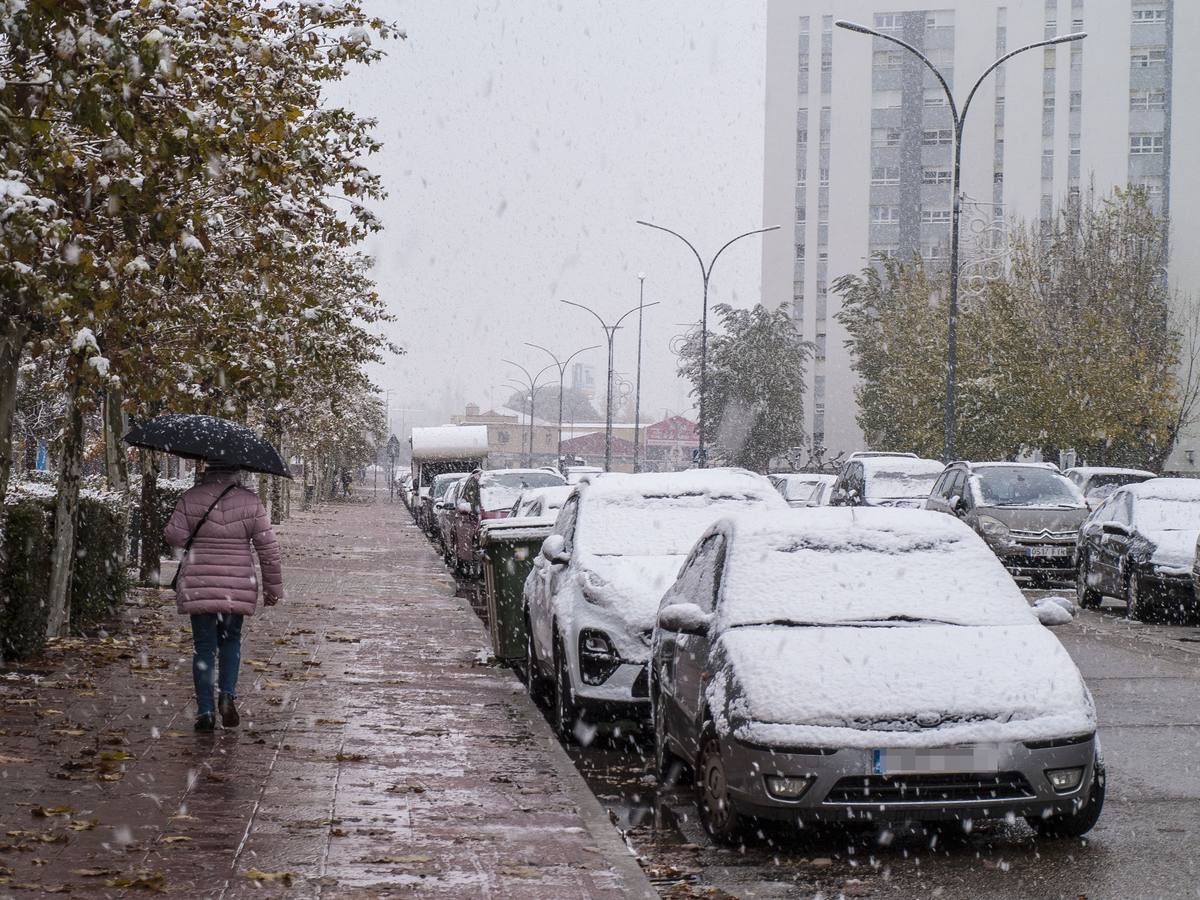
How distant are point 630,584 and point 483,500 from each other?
17207mm

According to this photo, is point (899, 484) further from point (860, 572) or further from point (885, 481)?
point (860, 572)

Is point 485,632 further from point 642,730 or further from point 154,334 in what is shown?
point 642,730

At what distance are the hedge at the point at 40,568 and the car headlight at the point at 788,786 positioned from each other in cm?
658

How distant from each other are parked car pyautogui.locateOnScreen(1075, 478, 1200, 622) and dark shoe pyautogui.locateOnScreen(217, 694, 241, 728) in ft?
38.1

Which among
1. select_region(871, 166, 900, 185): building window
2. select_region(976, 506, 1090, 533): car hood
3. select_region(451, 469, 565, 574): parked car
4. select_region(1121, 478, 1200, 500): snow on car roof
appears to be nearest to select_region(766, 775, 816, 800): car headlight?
select_region(1121, 478, 1200, 500): snow on car roof

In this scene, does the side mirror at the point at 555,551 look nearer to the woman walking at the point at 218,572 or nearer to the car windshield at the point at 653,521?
the car windshield at the point at 653,521

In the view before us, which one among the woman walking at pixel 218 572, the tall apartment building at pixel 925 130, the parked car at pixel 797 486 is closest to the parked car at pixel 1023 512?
the parked car at pixel 797 486

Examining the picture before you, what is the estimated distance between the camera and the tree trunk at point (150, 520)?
19875 millimetres

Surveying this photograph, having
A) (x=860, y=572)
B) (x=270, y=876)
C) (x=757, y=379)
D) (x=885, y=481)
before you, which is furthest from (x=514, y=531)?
(x=757, y=379)

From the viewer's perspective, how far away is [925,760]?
259 inches

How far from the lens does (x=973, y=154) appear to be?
284ft

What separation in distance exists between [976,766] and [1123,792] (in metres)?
2.03

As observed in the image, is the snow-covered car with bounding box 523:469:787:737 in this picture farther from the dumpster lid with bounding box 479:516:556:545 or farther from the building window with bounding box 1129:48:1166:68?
the building window with bounding box 1129:48:1166:68

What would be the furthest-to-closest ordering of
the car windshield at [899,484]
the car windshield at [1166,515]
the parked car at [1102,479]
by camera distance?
the parked car at [1102,479] < the car windshield at [899,484] < the car windshield at [1166,515]
